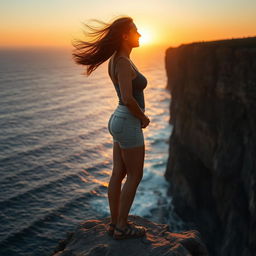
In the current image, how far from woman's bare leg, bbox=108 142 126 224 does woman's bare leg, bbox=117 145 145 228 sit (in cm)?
20

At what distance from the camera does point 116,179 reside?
5363mm

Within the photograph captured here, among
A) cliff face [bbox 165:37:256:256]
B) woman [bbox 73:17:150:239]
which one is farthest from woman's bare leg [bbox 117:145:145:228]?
cliff face [bbox 165:37:256:256]

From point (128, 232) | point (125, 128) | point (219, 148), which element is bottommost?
point (219, 148)

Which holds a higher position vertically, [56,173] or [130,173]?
[130,173]

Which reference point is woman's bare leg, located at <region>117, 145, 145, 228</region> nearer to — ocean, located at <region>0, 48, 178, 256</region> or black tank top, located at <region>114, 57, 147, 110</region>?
black tank top, located at <region>114, 57, 147, 110</region>

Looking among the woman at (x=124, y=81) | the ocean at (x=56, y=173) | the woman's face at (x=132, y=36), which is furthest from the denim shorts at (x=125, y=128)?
the ocean at (x=56, y=173)

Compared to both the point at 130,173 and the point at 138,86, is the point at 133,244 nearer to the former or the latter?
the point at 130,173

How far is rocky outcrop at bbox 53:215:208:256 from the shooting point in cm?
510

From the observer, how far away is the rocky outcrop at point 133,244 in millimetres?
5102

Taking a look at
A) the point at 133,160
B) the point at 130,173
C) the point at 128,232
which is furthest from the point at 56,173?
the point at 133,160

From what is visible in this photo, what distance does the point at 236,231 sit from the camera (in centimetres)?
1627

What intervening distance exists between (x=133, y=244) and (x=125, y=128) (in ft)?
6.67

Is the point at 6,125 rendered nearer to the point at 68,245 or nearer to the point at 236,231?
the point at 236,231

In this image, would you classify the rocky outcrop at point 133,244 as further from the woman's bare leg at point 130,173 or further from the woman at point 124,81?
the woman at point 124,81
